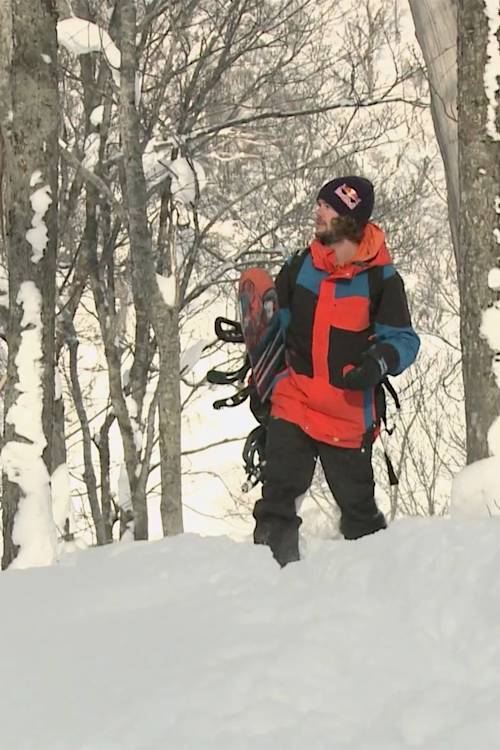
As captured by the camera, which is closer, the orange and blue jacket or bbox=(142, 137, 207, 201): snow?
the orange and blue jacket

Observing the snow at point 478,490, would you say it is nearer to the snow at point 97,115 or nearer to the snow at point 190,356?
the snow at point 190,356

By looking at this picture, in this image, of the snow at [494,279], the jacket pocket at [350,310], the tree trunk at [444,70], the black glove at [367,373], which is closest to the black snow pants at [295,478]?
the black glove at [367,373]

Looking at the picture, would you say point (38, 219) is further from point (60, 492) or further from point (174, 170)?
point (174, 170)

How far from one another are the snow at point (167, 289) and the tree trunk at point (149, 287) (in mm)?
29

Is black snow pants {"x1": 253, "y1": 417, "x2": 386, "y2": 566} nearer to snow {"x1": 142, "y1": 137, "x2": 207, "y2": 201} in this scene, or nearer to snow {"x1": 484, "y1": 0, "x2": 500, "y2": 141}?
snow {"x1": 484, "y1": 0, "x2": 500, "y2": 141}

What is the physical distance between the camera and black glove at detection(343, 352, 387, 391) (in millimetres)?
3012

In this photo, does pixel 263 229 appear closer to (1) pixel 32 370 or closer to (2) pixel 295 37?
(2) pixel 295 37

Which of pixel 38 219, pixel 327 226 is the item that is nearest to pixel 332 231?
pixel 327 226

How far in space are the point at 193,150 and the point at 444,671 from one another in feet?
25.4

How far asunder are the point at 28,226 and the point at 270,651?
2655mm

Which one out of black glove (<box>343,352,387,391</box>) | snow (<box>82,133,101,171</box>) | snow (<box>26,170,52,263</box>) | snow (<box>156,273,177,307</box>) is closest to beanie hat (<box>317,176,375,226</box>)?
black glove (<box>343,352,387,391</box>)

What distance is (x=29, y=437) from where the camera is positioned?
3.99m

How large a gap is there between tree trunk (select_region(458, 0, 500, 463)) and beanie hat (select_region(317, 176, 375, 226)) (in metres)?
0.50

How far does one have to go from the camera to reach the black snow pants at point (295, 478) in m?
3.26
